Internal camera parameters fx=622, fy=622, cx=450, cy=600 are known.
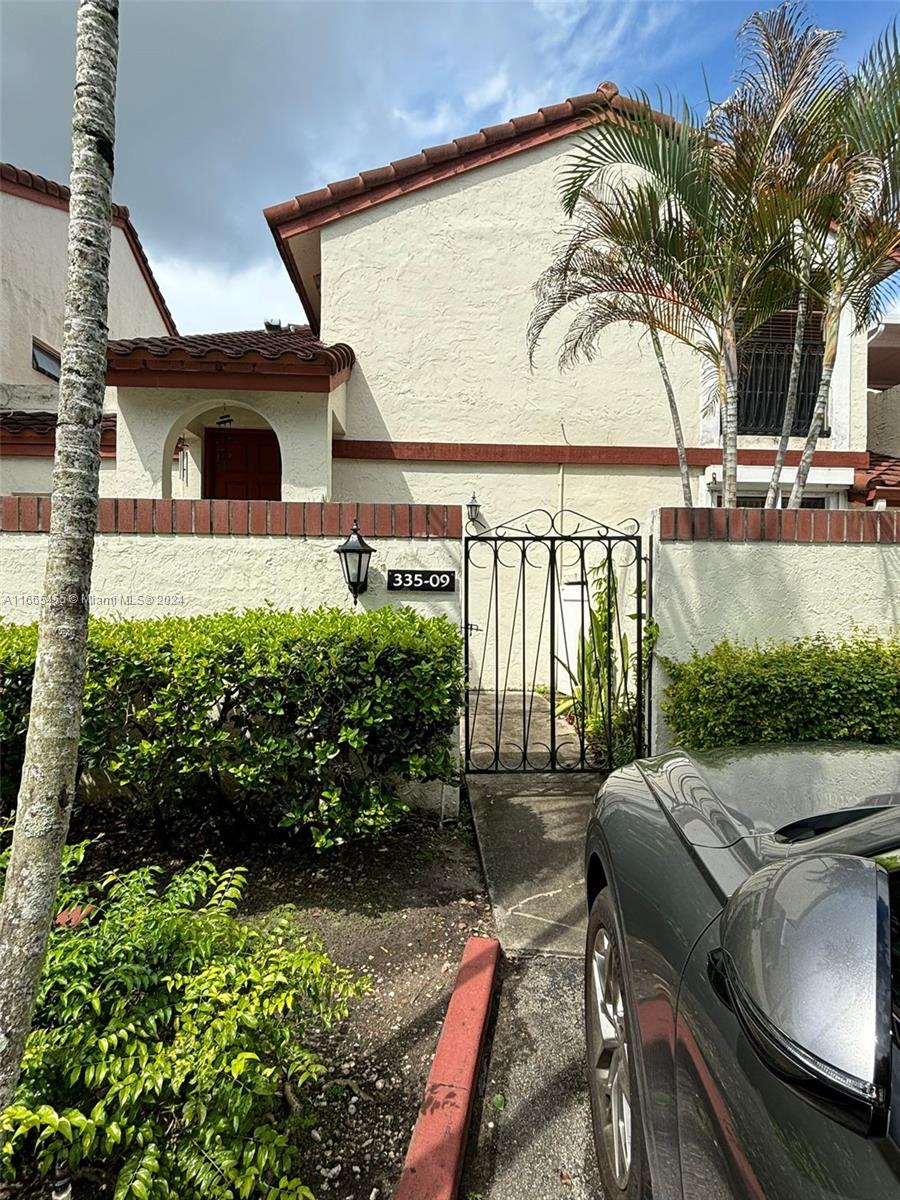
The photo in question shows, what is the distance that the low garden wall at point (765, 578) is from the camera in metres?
4.46

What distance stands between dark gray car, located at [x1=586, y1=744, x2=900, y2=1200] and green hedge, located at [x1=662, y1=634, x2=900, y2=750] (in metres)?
1.82

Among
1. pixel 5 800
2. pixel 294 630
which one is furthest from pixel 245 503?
pixel 5 800

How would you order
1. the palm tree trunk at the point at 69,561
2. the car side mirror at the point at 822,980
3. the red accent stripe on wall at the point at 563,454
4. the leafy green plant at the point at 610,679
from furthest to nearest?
1. the red accent stripe on wall at the point at 563,454
2. the leafy green plant at the point at 610,679
3. the palm tree trunk at the point at 69,561
4. the car side mirror at the point at 822,980

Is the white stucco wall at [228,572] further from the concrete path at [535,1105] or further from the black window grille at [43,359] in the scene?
the black window grille at [43,359]

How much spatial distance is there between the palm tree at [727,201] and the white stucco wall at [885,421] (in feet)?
21.9

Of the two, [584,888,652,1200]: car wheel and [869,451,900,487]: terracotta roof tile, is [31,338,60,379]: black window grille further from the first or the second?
[869,451,900,487]: terracotta roof tile

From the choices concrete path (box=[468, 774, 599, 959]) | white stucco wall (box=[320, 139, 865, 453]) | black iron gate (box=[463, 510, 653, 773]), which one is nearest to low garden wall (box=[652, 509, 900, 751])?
black iron gate (box=[463, 510, 653, 773])

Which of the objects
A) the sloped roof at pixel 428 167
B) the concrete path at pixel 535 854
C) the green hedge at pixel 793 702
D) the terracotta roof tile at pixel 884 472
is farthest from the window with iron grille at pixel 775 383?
the concrete path at pixel 535 854

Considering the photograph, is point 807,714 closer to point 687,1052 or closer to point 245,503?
point 687,1052

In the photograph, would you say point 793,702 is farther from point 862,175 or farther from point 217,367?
point 217,367

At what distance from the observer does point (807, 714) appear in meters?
3.94

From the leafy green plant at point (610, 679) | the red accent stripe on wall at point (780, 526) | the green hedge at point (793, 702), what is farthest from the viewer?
the leafy green plant at point (610, 679)

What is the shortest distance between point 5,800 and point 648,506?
7.77 metres

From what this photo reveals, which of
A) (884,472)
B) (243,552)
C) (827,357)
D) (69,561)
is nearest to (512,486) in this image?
(827,357)
